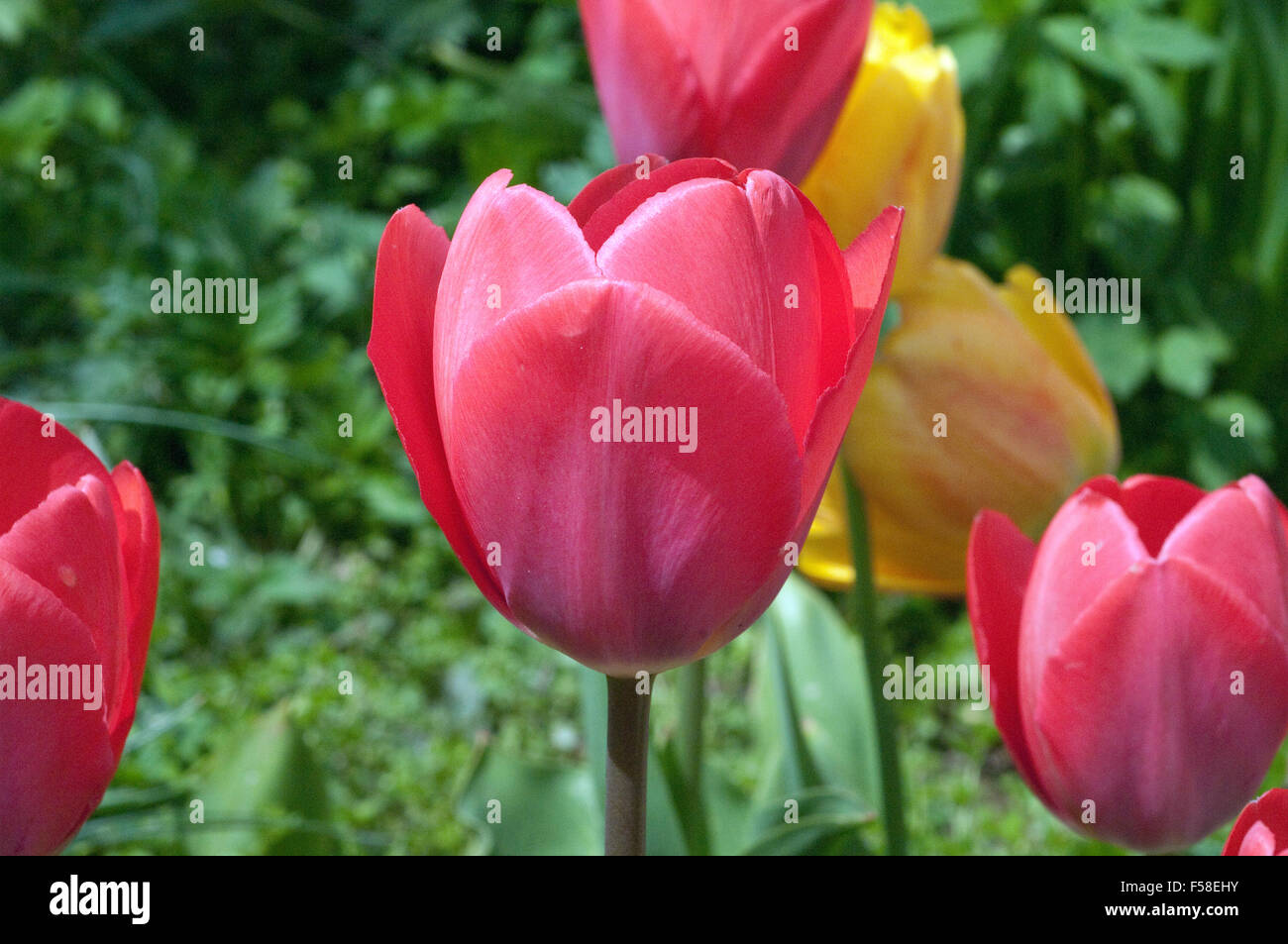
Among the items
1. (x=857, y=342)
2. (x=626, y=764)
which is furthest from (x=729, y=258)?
(x=626, y=764)

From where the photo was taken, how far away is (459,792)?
89cm

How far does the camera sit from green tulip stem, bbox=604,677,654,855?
1.23 ft

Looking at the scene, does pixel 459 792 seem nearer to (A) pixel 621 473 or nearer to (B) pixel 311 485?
(A) pixel 621 473

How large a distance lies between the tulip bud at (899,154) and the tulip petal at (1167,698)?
0.32 m

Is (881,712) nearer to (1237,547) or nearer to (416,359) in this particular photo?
(1237,547)

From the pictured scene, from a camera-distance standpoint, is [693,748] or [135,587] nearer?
[135,587]

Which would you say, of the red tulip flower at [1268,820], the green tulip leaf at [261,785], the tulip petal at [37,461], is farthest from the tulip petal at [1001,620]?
the green tulip leaf at [261,785]

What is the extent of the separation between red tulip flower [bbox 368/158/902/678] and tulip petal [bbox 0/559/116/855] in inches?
4.4

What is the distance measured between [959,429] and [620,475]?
503 mm

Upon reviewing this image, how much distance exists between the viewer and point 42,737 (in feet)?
1.20

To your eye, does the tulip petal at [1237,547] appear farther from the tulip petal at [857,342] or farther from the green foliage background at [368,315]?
the green foliage background at [368,315]

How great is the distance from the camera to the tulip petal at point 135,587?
15.9 inches

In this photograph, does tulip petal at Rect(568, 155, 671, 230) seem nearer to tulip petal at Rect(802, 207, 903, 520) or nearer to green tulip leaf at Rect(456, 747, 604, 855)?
tulip petal at Rect(802, 207, 903, 520)
